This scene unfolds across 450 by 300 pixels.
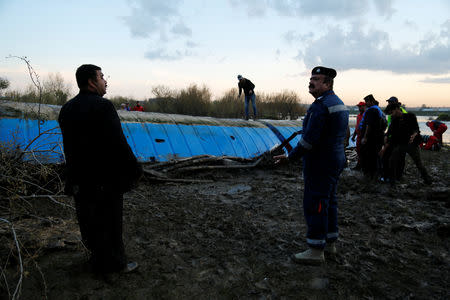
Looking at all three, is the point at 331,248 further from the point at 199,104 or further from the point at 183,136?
the point at 199,104

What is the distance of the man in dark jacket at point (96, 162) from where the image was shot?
2.44 meters

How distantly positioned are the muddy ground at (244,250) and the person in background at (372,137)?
800 millimetres

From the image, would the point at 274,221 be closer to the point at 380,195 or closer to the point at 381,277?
the point at 381,277

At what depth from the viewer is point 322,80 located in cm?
300

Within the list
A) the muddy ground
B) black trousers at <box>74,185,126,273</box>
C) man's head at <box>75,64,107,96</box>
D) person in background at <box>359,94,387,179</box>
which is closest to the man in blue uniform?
the muddy ground

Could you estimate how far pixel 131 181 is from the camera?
8.47 ft

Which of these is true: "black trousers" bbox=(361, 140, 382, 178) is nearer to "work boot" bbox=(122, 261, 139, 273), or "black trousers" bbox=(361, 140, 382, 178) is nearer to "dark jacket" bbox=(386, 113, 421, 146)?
"dark jacket" bbox=(386, 113, 421, 146)

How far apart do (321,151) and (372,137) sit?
4.15 metres

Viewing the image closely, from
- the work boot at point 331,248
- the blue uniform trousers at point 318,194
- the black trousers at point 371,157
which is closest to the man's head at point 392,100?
the black trousers at point 371,157

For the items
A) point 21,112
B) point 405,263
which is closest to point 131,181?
point 405,263

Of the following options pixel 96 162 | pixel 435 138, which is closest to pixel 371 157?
pixel 96 162

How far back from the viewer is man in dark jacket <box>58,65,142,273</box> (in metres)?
2.44

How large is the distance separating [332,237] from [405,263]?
79 centimetres

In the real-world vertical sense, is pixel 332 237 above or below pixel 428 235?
above
